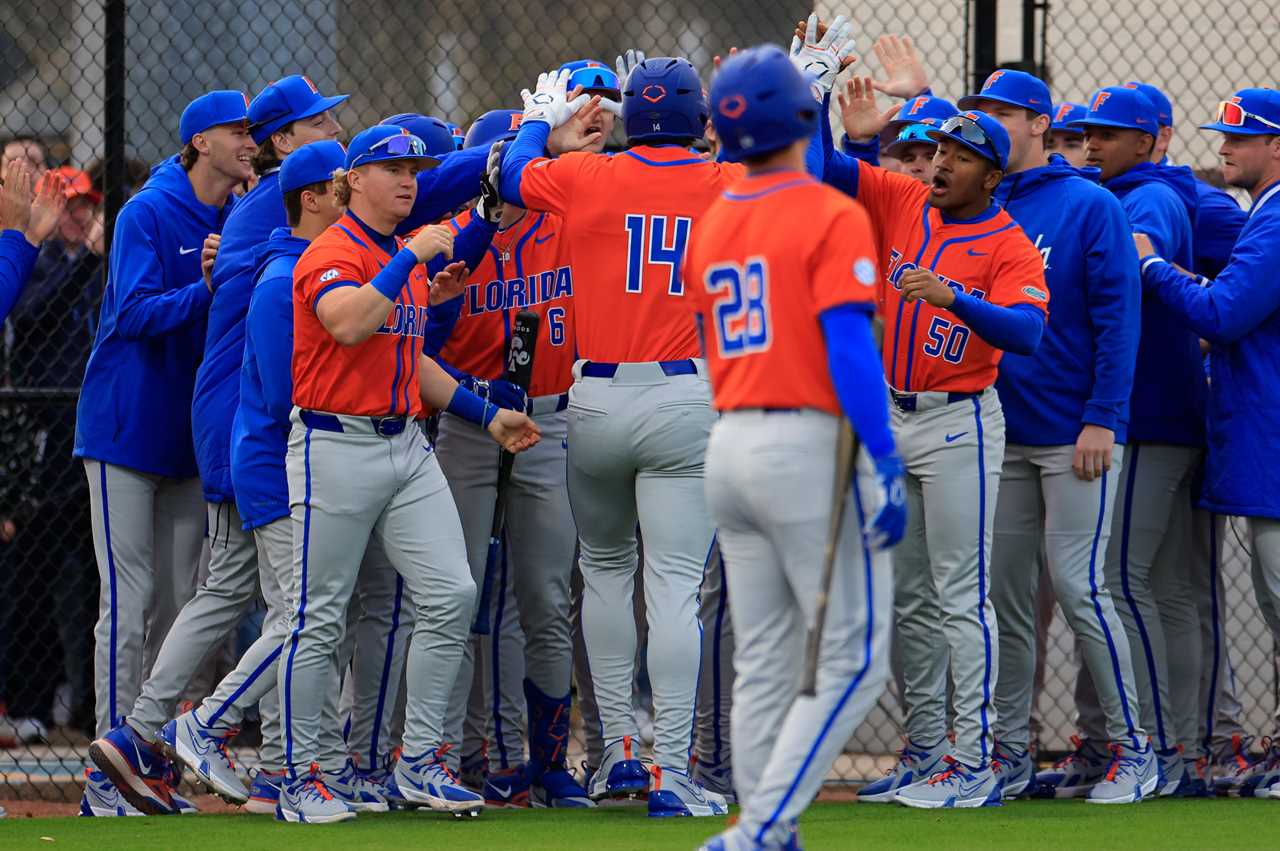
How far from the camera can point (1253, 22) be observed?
6984mm

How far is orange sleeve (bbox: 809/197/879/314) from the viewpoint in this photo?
341cm

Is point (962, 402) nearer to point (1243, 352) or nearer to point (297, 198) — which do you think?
point (1243, 352)

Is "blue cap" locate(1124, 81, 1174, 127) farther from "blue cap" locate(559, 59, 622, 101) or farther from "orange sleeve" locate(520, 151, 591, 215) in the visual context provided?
"orange sleeve" locate(520, 151, 591, 215)

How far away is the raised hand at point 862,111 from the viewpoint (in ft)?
17.6

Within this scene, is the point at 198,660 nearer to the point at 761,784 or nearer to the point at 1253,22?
the point at 761,784

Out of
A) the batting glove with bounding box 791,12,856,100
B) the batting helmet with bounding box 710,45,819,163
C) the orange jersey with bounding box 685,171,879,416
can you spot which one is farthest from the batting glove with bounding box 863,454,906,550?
the batting glove with bounding box 791,12,856,100

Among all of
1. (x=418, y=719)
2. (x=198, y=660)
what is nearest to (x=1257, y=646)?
(x=418, y=719)

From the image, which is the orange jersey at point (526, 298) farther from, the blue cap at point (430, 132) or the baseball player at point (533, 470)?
the blue cap at point (430, 132)

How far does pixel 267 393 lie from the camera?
4918 mm

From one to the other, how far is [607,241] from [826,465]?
1.34 metres

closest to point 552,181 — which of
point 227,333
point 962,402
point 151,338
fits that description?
point 227,333

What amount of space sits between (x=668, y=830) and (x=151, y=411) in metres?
2.07

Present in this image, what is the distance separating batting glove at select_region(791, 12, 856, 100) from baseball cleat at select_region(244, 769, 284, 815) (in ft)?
8.01

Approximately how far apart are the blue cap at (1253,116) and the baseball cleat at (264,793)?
3389mm
